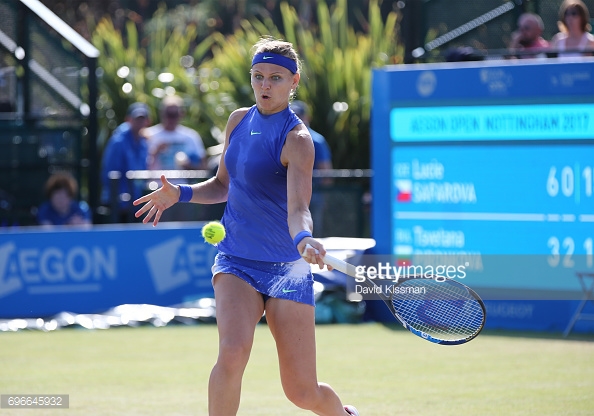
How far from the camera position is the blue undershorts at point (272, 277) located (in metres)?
5.44

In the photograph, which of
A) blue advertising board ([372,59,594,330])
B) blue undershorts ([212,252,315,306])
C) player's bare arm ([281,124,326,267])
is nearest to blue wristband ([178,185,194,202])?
blue undershorts ([212,252,315,306])

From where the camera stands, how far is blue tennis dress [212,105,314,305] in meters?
5.44

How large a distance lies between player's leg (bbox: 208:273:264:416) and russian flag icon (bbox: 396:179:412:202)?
6338 mm

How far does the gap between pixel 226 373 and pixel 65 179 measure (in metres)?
7.63

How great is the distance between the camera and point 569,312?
1091 centimetres

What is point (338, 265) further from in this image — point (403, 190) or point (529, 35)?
point (529, 35)

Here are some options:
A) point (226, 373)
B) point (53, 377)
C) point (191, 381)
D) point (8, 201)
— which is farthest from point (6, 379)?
point (8, 201)

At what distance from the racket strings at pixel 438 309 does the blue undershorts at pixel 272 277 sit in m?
0.47

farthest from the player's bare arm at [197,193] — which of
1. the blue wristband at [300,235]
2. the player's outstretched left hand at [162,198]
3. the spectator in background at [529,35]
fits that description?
the spectator in background at [529,35]

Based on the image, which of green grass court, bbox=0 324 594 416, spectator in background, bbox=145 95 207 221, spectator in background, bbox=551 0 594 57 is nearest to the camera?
green grass court, bbox=0 324 594 416

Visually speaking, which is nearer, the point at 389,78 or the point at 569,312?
the point at 569,312

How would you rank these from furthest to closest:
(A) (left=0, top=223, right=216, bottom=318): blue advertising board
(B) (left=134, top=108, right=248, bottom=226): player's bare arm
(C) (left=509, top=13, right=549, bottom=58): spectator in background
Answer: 1. (C) (left=509, top=13, right=549, bottom=58): spectator in background
2. (A) (left=0, top=223, right=216, bottom=318): blue advertising board
3. (B) (left=134, top=108, right=248, bottom=226): player's bare arm

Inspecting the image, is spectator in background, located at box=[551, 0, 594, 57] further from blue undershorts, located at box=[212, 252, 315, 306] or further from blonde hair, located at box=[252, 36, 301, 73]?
blue undershorts, located at box=[212, 252, 315, 306]

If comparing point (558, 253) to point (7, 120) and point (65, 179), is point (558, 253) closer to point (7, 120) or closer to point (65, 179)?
point (65, 179)
